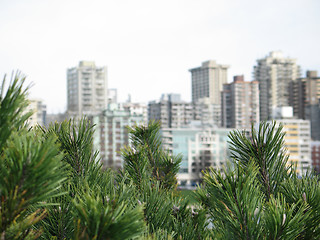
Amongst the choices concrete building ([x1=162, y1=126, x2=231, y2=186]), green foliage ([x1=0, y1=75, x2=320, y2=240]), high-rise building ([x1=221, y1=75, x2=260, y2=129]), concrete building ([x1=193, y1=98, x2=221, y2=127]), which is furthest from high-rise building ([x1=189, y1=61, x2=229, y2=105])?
green foliage ([x1=0, y1=75, x2=320, y2=240])

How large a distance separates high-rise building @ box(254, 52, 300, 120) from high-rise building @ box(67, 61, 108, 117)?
128 feet

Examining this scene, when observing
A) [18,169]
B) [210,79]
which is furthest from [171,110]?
[18,169]

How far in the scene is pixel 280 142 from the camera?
6.00 ft

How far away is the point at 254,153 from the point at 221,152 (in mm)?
58126

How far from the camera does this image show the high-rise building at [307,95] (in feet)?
272

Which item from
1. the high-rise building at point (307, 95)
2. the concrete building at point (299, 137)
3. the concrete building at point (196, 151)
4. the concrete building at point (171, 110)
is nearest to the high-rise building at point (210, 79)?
the high-rise building at point (307, 95)

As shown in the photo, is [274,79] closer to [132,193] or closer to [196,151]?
[196,151]

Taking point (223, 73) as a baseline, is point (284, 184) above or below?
below

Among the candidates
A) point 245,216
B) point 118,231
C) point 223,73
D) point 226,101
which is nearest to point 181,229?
point 245,216

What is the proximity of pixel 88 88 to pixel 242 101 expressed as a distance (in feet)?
111

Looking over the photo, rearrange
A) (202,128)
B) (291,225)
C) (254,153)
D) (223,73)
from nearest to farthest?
(291,225)
(254,153)
(202,128)
(223,73)

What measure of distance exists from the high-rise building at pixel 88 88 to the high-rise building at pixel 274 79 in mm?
39135

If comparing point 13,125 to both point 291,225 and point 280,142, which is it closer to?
point 291,225

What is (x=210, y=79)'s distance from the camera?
117m
